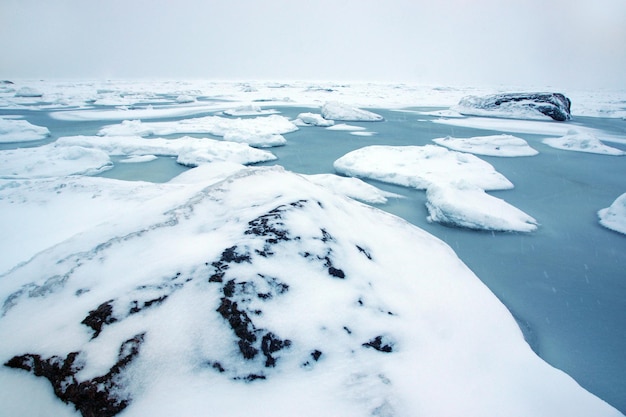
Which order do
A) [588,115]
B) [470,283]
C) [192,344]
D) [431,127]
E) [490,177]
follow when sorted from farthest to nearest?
1. [588,115]
2. [431,127]
3. [490,177]
4. [470,283]
5. [192,344]

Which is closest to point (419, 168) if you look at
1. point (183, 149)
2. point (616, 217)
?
point (616, 217)

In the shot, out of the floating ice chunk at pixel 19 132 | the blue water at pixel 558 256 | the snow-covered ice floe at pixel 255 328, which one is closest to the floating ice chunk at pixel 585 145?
the blue water at pixel 558 256

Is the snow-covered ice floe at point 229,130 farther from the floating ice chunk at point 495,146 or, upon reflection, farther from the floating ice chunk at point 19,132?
the floating ice chunk at point 495,146

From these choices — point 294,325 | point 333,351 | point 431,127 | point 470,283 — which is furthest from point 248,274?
point 431,127

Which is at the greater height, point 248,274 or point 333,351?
point 248,274

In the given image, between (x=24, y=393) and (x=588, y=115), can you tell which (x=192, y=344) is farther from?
(x=588, y=115)

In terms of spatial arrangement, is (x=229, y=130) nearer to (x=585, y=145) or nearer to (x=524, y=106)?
(x=585, y=145)
